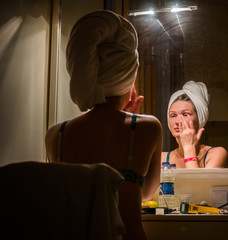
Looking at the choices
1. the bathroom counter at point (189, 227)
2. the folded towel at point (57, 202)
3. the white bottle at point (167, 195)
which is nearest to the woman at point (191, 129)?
the white bottle at point (167, 195)

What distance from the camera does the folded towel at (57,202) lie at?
599 mm

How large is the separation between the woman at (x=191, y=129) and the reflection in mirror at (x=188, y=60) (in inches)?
0.9

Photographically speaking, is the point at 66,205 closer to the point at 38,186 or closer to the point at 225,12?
the point at 38,186

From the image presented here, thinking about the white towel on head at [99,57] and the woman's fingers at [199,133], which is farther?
the woman's fingers at [199,133]

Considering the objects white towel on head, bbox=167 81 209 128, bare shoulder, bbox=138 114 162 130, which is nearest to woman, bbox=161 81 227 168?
white towel on head, bbox=167 81 209 128

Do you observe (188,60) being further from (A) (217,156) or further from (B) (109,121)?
(B) (109,121)

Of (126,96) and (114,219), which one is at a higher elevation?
(126,96)

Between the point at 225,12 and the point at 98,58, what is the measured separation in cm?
95

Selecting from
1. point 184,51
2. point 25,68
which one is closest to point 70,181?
point 25,68

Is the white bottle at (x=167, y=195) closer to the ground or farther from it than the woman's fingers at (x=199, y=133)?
closer to the ground

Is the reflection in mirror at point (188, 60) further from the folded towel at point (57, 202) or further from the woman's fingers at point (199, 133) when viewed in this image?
the folded towel at point (57, 202)

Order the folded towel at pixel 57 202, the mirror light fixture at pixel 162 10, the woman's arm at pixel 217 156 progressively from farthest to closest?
the mirror light fixture at pixel 162 10
the woman's arm at pixel 217 156
the folded towel at pixel 57 202

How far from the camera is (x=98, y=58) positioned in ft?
3.39

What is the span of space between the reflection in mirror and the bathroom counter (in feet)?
1.72
